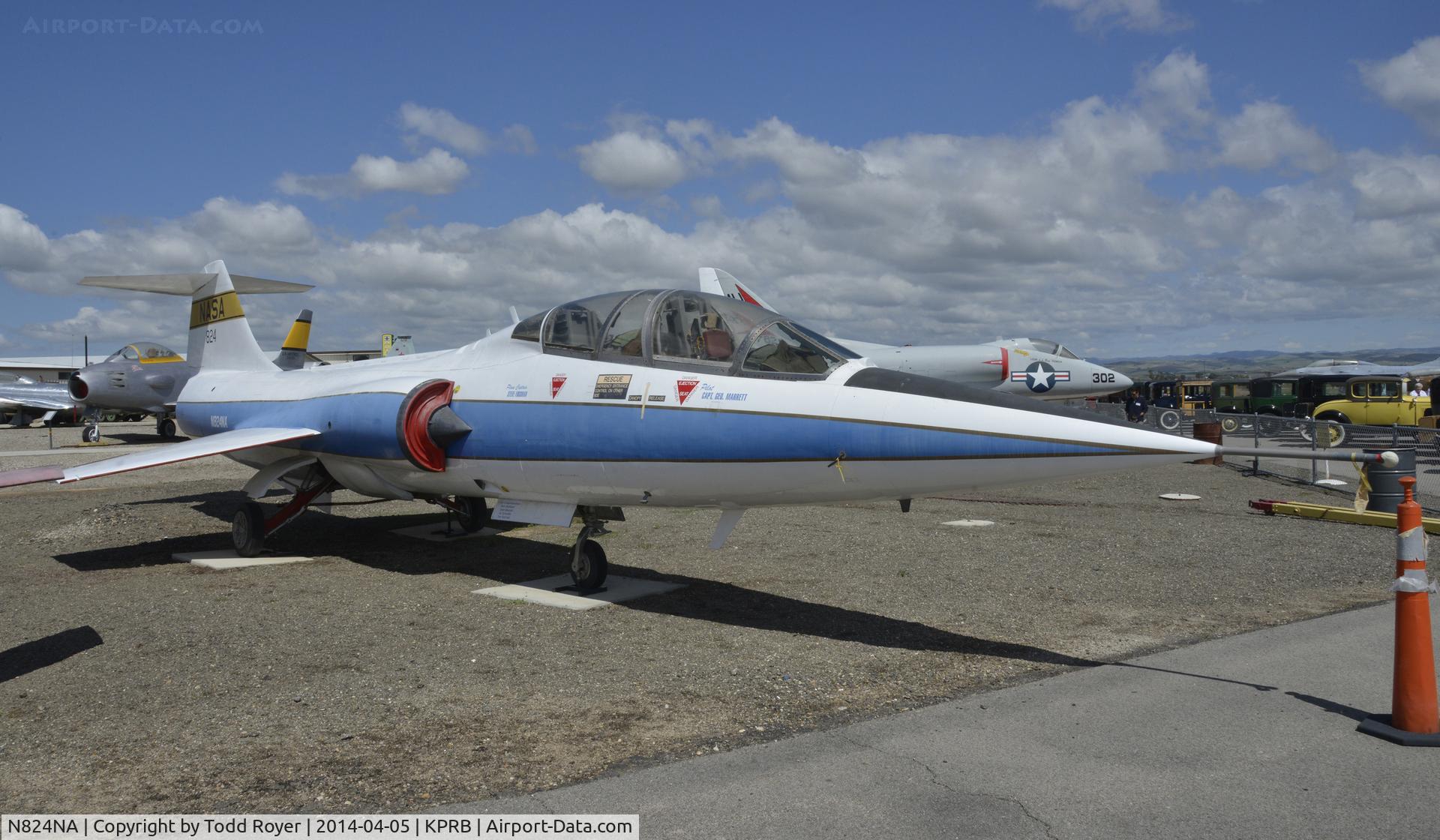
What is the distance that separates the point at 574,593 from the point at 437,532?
4809 mm

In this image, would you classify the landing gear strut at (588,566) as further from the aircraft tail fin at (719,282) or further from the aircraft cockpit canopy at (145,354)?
the aircraft cockpit canopy at (145,354)

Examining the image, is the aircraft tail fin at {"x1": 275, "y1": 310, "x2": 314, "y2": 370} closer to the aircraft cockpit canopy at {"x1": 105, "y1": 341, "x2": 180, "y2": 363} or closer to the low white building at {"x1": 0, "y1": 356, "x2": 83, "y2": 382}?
the aircraft cockpit canopy at {"x1": 105, "y1": 341, "x2": 180, "y2": 363}

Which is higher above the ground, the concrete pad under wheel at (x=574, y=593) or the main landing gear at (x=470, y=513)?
the main landing gear at (x=470, y=513)

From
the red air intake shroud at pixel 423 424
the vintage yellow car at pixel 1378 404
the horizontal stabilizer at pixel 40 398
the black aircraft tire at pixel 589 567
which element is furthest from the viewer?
the horizontal stabilizer at pixel 40 398

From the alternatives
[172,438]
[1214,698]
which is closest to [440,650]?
[1214,698]

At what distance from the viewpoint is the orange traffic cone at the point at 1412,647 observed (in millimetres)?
4219

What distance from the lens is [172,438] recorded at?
3077 cm

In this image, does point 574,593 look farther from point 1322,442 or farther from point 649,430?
point 1322,442

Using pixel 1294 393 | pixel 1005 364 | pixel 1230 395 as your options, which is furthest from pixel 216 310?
pixel 1230 395

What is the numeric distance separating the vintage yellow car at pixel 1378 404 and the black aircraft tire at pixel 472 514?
2881 cm

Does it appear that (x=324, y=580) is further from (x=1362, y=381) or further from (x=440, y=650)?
(x=1362, y=381)

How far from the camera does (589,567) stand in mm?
8102

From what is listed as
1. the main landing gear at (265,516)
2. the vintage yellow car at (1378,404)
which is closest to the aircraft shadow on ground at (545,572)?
the main landing gear at (265,516)

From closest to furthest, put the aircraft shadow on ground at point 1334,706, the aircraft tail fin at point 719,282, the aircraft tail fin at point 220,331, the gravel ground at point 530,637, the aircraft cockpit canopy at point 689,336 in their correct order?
the gravel ground at point 530,637 < the aircraft shadow on ground at point 1334,706 < the aircraft cockpit canopy at point 689,336 < the aircraft tail fin at point 220,331 < the aircraft tail fin at point 719,282
